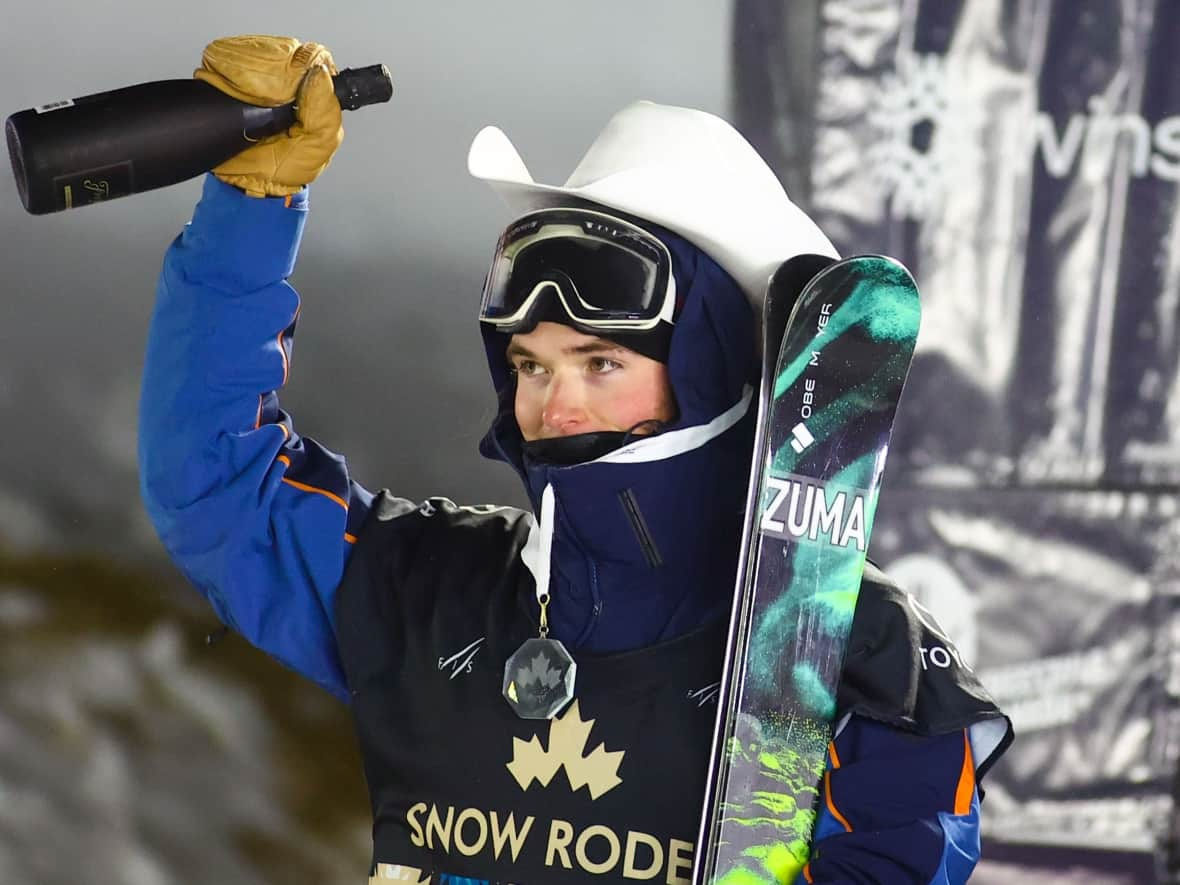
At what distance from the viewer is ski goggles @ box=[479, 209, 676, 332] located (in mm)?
1507

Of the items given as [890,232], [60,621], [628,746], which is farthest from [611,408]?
[60,621]

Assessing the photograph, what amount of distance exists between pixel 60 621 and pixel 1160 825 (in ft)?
6.23

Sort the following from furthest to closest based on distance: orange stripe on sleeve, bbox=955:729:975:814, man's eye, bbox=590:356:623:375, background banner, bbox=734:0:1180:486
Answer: background banner, bbox=734:0:1180:486, man's eye, bbox=590:356:623:375, orange stripe on sleeve, bbox=955:729:975:814

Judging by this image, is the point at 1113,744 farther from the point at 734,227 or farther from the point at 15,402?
the point at 15,402

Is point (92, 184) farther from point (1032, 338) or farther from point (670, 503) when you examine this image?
point (1032, 338)

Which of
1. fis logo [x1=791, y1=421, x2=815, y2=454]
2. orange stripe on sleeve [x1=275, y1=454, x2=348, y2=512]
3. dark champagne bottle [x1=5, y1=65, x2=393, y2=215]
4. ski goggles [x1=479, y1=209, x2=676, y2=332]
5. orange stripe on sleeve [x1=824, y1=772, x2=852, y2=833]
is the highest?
dark champagne bottle [x1=5, y1=65, x2=393, y2=215]

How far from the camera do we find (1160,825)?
2551mm

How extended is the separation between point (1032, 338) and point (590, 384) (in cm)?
114

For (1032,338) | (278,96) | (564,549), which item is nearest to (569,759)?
(564,549)

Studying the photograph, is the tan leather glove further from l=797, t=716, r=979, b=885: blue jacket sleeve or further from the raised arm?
l=797, t=716, r=979, b=885: blue jacket sleeve

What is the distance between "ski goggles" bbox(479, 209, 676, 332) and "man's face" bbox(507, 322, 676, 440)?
4 cm

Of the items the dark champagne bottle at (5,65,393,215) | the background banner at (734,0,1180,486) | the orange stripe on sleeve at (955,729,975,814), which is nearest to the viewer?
the dark champagne bottle at (5,65,393,215)

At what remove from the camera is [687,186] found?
1.58 metres

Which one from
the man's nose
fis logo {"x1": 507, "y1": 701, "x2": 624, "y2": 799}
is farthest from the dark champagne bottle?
fis logo {"x1": 507, "y1": 701, "x2": 624, "y2": 799}
